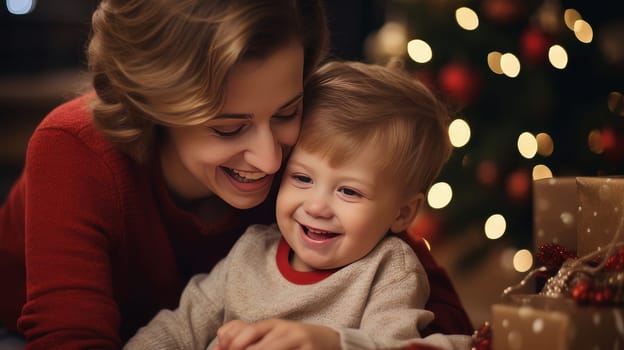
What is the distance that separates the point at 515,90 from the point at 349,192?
3.79ft

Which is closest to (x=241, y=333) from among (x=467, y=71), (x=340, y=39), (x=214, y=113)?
(x=214, y=113)

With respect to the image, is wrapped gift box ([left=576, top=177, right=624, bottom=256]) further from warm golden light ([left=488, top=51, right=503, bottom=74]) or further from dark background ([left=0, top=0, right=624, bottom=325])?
warm golden light ([left=488, top=51, right=503, bottom=74])

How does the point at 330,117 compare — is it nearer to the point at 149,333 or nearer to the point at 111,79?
the point at 111,79

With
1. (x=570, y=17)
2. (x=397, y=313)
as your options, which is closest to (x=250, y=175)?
(x=397, y=313)

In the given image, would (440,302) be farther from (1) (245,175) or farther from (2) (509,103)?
(2) (509,103)

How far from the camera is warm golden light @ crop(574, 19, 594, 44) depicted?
220 centimetres

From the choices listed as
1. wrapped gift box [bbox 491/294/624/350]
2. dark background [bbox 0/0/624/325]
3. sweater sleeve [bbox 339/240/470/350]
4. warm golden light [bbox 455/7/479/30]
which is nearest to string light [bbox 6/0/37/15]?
dark background [bbox 0/0/624/325]

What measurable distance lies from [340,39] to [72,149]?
1822 millimetres

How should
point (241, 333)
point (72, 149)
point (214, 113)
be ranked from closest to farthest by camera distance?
1. point (241, 333)
2. point (214, 113)
3. point (72, 149)

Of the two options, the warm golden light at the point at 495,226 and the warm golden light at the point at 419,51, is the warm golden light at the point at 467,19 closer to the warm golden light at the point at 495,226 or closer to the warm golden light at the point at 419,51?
the warm golden light at the point at 419,51

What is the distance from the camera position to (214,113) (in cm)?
127

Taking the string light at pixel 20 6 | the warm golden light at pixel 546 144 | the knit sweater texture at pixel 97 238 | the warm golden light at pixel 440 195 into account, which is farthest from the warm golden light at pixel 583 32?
the string light at pixel 20 6

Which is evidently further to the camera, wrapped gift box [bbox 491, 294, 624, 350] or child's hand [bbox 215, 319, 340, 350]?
child's hand [bbox 215, 319, 340, 350]

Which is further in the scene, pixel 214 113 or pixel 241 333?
pixel 214 113
